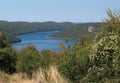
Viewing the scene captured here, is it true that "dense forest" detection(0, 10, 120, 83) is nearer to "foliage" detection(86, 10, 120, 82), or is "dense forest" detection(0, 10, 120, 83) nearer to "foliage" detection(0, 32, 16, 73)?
"foliage" detection(86, 10, 120, 82)

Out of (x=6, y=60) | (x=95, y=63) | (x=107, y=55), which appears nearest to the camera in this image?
(x=107, y=55)

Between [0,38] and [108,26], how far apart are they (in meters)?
13.0

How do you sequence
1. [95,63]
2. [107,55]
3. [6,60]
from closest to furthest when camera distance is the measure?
1. [107,55]
2. [95,63]
3. [6,60]

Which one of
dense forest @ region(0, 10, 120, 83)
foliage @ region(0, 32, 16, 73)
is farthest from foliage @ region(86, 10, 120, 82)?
foliage @ region(0, 32, 16, 73)

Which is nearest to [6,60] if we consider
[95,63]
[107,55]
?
[95,63]

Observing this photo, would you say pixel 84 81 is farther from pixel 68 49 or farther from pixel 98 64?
pixel 68 49

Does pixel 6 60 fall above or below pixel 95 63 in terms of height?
below

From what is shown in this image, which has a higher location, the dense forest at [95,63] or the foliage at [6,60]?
the dense forest at [95,63]

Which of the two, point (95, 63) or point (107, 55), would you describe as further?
point (95, 63)

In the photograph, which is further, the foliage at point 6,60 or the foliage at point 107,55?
the foliage at point 6,60

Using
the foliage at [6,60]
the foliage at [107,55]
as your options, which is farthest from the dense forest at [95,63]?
the foliage at [6,60]

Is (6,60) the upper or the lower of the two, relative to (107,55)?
lower

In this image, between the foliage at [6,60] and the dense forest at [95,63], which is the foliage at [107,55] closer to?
the dense forest at [95,63]

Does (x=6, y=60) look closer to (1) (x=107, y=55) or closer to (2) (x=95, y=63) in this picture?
(2) (x=95, y=63)
